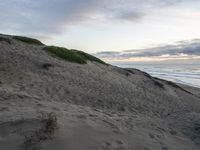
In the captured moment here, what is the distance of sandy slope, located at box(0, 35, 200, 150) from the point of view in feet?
28.0

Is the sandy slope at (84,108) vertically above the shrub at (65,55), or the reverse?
the shrub at (65,55)

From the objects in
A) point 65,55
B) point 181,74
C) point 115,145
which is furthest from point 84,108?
point 181,74

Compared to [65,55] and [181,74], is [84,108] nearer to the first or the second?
[65,55]

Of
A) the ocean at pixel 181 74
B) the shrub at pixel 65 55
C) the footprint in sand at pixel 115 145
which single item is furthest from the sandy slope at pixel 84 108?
the ocean at pixel 181 74

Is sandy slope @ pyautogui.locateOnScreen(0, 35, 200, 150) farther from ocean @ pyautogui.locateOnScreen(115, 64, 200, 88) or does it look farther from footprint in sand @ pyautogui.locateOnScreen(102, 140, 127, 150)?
ocean @ pyautogui.locateOnScreen(115, 64, 200, 88)

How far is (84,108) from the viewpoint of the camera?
12.4 metres

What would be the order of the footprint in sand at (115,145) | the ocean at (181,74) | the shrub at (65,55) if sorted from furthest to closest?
the ocean at (181,74), the shrub at (65,55), the footprint in sand at (115,145)

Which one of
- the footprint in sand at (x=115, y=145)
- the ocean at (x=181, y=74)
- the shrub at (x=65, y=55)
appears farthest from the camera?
the ocean at (x=181, y=74)

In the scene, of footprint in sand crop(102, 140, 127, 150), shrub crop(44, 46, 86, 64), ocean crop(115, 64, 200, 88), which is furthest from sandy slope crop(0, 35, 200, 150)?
ocean crop(115, 64, 200, 88)

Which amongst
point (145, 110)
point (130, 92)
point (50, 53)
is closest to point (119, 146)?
point (145, 110)

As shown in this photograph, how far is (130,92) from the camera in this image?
61.1 feet

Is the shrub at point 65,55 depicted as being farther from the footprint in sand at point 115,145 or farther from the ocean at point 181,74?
the ocean at point 181,74

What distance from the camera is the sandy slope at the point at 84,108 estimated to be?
8.52m

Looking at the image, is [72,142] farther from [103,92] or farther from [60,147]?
[103,92]
